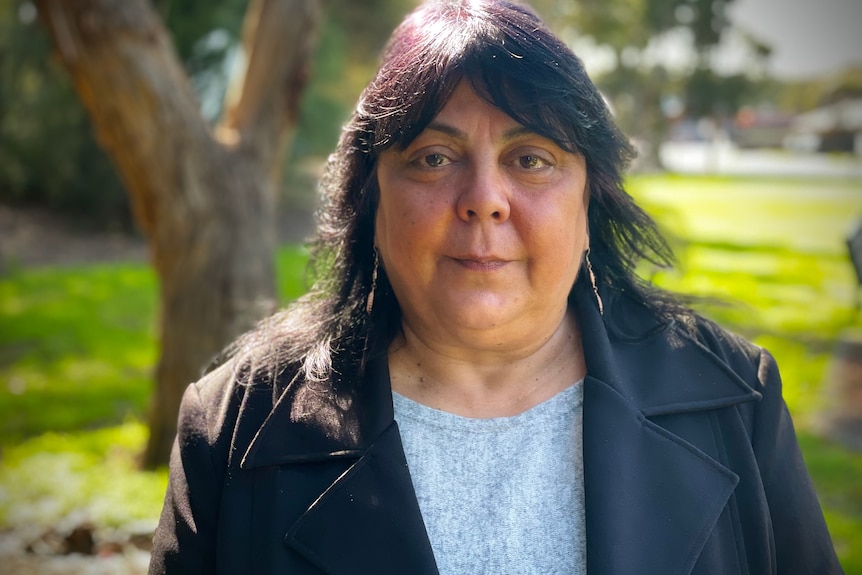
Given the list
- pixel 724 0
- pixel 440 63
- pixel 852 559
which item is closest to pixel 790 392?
pixel 852 559

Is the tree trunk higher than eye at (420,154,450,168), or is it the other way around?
the tree trunk

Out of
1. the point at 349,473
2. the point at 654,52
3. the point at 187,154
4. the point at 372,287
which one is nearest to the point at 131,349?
the point at 187,154

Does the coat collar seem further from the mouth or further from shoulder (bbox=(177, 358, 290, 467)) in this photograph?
the mouth

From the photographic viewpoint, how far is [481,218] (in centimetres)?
160

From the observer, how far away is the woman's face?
63.9 inches

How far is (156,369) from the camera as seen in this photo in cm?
492

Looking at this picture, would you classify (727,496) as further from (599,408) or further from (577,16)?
(577,16)

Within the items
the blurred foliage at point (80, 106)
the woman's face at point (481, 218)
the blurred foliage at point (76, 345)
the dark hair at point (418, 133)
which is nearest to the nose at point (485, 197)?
the woman's face at point (481, 218)

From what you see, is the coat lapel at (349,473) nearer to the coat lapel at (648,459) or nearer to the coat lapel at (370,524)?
the coat lapel at (370,524)

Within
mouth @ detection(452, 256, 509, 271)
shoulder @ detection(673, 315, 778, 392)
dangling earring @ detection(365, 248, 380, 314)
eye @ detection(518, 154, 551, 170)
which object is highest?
eye @ detection(518, 154, 551, 170)

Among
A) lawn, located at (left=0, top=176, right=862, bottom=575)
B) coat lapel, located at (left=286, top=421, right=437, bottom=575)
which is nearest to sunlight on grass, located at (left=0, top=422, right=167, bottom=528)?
lawn, located at (left=0, top=176, right=862, bottom=575)

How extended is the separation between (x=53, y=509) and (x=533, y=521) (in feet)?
11.9

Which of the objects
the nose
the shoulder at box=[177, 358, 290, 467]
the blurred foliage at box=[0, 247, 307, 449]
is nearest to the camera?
the nose

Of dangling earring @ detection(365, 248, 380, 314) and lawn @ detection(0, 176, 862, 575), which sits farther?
lawn @ detection(0, 176, 862, 575)
